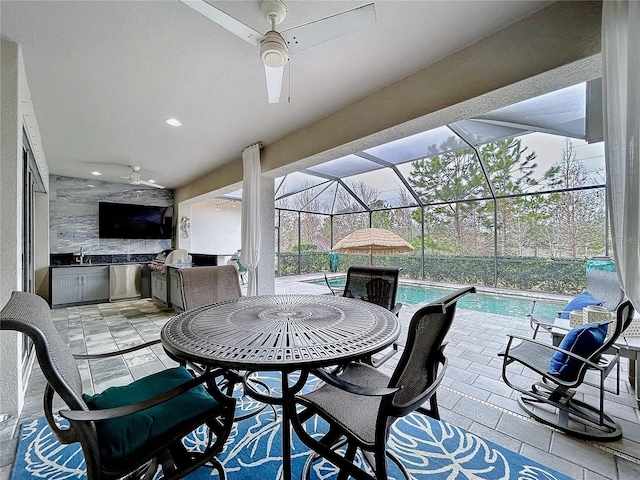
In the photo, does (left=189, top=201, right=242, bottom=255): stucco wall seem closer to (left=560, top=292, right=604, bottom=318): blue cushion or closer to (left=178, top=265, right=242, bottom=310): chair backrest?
(left=178, top=265, right=242, bottom=310): chair backrest

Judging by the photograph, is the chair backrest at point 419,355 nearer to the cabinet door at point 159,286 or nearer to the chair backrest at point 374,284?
the chair backrest at point 374,284

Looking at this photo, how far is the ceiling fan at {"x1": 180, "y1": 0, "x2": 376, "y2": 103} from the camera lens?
4.21ft

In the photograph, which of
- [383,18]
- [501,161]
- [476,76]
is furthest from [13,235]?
[501,161]

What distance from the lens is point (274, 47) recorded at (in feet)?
4.58

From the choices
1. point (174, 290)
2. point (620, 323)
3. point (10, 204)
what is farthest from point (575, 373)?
point (174, 290)

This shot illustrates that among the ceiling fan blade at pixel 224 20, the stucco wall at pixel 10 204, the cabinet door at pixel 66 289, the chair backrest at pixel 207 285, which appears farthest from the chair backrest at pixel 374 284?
the cabinet door at pixel 66 289

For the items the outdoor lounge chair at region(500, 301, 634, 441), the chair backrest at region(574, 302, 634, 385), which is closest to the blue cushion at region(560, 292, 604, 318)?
the outdoor lounge chair at region(500, 301, 634, 441)

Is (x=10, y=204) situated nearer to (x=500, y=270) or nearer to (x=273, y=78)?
(x=273, y=78)

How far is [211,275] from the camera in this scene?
250 cm

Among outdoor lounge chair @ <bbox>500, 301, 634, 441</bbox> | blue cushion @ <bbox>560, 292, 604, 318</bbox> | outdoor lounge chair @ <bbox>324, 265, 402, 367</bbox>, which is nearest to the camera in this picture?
outdoor lounge chair @ <bbox>500, 301, 634, 441</bbox>

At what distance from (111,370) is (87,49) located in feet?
8.84

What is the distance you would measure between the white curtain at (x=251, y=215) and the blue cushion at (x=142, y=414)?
7.79ft

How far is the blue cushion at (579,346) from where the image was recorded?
177 centimetres

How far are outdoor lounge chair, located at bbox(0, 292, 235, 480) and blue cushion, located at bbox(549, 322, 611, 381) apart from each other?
206 centimetres
